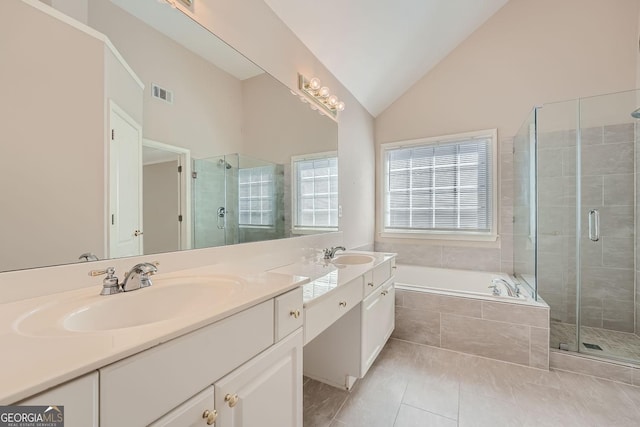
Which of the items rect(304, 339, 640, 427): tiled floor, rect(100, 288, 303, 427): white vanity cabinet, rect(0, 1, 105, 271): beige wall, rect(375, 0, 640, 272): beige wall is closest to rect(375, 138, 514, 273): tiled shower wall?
rect(375, 0, 640, 272): beige wall

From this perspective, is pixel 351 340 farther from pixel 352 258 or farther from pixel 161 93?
pixel 161 93

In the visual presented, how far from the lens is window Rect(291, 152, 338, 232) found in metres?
2.08

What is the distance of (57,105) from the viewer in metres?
0.85

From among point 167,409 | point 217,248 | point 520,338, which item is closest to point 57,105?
point 217,248

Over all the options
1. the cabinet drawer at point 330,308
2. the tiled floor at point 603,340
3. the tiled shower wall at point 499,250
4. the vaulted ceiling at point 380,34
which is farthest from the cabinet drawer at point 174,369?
the tiled shower wall at point 499,250

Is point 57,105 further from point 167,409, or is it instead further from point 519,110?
point 519,110

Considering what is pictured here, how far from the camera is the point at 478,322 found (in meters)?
2.19

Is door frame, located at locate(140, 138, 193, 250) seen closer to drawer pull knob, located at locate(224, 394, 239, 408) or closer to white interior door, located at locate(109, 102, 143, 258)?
white interior door, located at locate(109, 102, 143, 258)

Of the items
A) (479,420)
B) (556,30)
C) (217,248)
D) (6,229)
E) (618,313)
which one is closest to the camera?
(6,229)

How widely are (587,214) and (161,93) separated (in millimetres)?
3327

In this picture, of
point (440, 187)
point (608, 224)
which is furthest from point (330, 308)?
point (608, 224)

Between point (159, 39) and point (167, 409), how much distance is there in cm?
136

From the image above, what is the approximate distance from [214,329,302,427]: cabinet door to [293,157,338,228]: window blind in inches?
44.5

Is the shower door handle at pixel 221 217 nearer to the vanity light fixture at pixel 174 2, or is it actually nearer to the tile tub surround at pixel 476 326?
the vanity light fixture at pixel 174 2
